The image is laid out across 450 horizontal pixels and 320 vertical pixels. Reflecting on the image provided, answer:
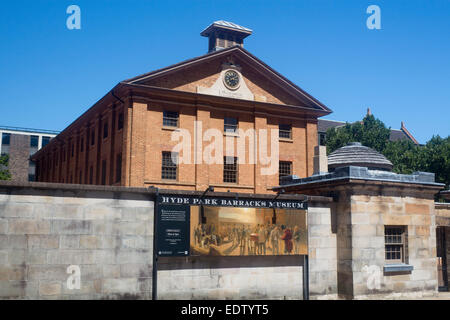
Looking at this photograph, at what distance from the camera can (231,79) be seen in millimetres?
34438

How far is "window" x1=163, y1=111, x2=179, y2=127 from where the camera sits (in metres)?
32.2

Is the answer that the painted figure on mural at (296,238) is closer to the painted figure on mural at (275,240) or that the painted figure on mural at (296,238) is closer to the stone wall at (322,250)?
the stone wall at (322,250)

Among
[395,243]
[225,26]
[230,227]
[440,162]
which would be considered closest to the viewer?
[230,227]

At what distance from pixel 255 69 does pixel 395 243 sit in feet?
64.6

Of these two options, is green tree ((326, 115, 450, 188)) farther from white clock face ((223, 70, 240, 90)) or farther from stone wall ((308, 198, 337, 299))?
stone wall ((308, 198, 337, 299))

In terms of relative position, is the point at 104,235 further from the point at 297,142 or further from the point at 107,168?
the point at 297,142

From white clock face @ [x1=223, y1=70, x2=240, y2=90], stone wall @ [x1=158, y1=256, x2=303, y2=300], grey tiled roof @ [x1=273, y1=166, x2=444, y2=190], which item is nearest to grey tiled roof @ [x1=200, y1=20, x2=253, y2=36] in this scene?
white clock face @ [x1=223, y1=70, x2=240, y2=90]

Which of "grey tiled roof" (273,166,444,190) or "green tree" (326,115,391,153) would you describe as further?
"green tree" (326,115,391,153)

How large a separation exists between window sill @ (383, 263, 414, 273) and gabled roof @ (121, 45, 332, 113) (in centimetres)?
1955

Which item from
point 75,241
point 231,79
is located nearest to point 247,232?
point 75,241

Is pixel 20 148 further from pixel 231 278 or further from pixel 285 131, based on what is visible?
pixel 231 278

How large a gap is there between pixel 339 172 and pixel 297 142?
18332mm

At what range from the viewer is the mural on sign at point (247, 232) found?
1546cm

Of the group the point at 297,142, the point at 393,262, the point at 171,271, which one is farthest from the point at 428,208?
the point at 297,142
